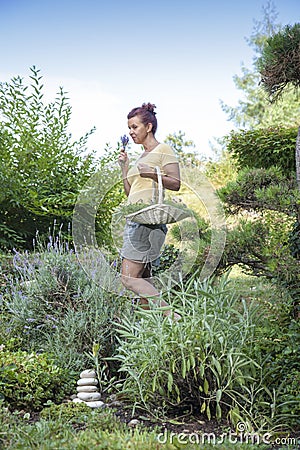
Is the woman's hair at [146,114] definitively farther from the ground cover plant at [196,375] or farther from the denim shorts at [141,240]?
the ground cover plant at [196,375]

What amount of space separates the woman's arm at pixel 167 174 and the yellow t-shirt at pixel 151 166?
0.03m

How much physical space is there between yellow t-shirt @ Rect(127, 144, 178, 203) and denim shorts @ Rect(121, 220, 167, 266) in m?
0.18

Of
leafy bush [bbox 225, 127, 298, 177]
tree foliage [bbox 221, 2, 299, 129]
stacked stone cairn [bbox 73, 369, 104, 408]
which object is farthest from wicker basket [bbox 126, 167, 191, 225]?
tree foliage [bbox 221, 2, 299, 129]

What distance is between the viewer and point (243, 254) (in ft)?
13.0

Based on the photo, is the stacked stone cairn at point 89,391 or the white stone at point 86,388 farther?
the white stone at point 86,388

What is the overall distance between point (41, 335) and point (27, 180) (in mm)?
3683

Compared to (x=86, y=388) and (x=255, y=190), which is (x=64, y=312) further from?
(x=255, y=190)

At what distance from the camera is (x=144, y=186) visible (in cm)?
362

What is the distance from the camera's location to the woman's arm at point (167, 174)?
11.7ft

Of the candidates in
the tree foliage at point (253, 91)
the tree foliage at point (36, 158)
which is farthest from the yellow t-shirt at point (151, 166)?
the tree foliage at point (253, 91)

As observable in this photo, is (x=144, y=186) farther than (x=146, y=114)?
No

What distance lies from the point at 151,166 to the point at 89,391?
1474mm

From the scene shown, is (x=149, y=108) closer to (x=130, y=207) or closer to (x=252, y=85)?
(x=130, y=207)

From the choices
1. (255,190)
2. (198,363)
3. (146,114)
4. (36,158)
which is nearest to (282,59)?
(255,190)
